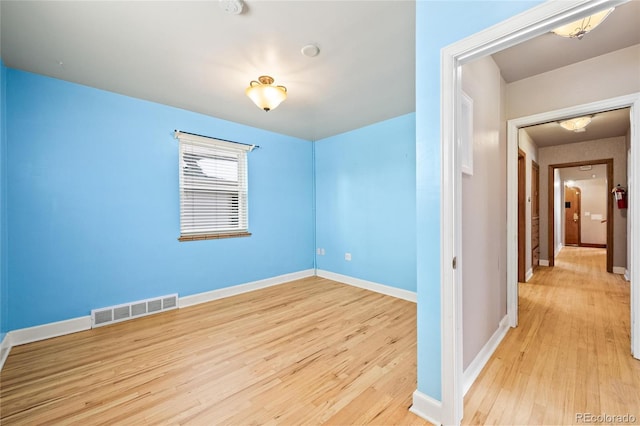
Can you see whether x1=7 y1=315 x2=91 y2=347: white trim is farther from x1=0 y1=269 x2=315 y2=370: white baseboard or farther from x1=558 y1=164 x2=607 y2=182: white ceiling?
x1=558 y1=164 x2=607 y2=182: white ceiling

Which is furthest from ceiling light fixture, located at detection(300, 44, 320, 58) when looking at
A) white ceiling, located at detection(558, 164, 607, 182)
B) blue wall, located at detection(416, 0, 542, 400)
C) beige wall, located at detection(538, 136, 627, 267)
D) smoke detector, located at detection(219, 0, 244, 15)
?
white ceiling, located at detection(558, 164, 607, 182)

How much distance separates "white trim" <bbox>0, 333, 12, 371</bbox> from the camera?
2.08 meters

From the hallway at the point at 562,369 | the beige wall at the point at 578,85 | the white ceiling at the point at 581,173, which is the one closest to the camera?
the hallway at the point at 562,369

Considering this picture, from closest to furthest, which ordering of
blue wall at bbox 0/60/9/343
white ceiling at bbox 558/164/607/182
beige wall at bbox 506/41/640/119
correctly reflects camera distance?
1. beige wall at bbox 506/41/640/119
2. blue wall at bbox 0/60/9/343
3. white ceiling at bbox 558/164/607/182

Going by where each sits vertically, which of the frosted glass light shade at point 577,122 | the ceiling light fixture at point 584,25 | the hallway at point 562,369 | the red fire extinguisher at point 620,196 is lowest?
the hallway at point 562,369

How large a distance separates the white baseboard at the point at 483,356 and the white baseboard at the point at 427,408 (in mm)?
375

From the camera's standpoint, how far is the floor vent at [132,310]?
2698mm

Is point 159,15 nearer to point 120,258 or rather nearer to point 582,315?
point 120,258

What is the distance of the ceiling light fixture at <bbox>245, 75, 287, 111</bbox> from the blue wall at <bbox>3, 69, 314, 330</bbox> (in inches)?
56.6

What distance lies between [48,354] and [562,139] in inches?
319

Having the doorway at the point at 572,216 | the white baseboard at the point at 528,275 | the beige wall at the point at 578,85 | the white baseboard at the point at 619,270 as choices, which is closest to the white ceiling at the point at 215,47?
the beige wall at the point at 578,85

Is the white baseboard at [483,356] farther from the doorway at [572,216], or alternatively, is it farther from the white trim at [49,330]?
the doorway at [572,216]

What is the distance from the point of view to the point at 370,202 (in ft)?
13.1

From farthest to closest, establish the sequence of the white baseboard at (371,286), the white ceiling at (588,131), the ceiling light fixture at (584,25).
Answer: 1. the white ceiling at (588,131)
2. the white baseboard at (371,286)
3. the ceiling light fixture at (584,25)
